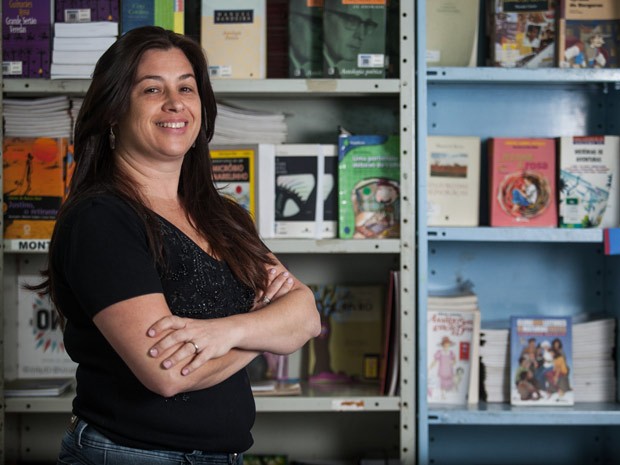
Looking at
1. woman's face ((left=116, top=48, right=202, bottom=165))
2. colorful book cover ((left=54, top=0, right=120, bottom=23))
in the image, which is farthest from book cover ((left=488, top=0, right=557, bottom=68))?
woman's face ((left=116, top=48, right=202, bottom=165))

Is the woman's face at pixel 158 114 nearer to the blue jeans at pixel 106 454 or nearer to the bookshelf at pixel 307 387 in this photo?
the blue jeans at pixel 106 454

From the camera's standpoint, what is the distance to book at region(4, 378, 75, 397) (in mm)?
2455

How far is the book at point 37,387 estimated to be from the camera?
8.05 ft

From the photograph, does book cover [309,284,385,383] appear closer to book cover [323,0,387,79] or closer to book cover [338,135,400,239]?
book cover [338,135,400,239]

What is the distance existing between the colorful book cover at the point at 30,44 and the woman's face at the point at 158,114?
938 millimetres

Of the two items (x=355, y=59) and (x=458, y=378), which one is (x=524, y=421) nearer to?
(x=458, y=378)

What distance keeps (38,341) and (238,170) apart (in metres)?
0.92

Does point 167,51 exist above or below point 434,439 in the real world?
above

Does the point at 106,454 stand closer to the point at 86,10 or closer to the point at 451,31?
the point at 86,10

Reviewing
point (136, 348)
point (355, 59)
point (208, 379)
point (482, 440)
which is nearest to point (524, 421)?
point (482, 440)

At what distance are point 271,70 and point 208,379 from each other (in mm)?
1436

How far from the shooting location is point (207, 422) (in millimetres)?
1447

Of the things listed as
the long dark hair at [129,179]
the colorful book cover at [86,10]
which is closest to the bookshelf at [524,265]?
the colorful book cover at [86,10]

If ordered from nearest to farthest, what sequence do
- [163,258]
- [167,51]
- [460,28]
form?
[163,258], [167,51], [460,28]
